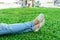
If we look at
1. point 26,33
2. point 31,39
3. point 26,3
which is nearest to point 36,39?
point 31,39

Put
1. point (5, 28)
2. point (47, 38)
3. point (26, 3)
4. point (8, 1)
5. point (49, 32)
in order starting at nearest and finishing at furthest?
point (5, 28) < point (47, 38) < point (49, 32) < point (26, 3) < point (8, 1)

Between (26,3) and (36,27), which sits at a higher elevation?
(36,27)

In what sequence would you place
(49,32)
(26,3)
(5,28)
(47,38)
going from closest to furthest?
(5,28) < (47,38) < (49,32) < (26,3)

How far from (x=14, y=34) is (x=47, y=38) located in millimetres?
379

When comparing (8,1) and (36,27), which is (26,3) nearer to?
(8,1)

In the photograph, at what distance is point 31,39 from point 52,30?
20.0 inches

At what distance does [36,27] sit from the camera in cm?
224

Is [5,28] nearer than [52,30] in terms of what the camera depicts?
Yes

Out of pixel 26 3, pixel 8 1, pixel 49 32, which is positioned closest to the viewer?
pixel 49 32

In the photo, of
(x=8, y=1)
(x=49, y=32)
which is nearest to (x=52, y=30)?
(x=49, y=32)

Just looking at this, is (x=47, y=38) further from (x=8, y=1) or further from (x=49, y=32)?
(x=8, y=1)

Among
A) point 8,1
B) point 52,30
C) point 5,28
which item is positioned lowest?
point 8,1

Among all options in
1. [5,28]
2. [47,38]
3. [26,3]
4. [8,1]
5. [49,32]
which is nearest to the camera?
[5,28]

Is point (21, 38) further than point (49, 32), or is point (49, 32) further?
point (49, 32)
